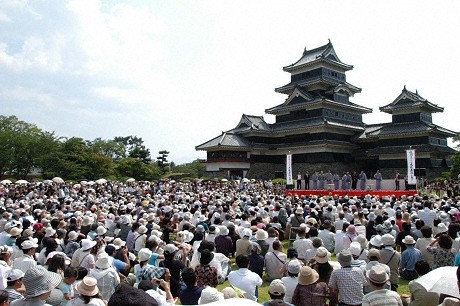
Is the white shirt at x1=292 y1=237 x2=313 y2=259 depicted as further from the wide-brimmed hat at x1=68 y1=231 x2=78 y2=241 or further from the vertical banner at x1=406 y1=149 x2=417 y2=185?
the vertical banner at x1=406 y1=149 x2=417 y2=185

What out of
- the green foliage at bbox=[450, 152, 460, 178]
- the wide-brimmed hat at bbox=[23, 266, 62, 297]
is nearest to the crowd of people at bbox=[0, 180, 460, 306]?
the wide-brimmed hat at bbox=[23, 266, 62, 297]

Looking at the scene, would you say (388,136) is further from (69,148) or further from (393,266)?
(69,148)

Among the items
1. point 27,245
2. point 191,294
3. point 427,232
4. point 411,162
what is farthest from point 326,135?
point 191,294

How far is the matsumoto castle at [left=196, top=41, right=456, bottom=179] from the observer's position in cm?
3759

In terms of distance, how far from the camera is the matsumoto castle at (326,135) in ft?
123

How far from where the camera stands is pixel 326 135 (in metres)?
41.4

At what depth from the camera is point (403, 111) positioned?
38.8 metres

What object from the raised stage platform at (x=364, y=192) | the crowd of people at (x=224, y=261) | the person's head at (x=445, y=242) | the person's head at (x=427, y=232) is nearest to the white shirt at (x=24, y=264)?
the crowd of people at (x=224, y=261)

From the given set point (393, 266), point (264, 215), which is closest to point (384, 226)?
point (393, 266)

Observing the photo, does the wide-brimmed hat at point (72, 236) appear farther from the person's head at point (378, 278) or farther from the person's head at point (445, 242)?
the person's head at point (445, 242)

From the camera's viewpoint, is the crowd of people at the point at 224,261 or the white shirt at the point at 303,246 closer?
the crowd of people at the point at 224,261

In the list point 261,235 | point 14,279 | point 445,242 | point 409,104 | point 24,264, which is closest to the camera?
point 14,279

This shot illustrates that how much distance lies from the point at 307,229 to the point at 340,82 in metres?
38.4

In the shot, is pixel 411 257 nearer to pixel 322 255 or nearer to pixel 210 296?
pixel 322 255
